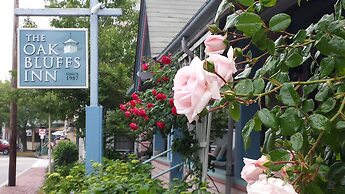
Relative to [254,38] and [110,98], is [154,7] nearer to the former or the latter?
[110,98]

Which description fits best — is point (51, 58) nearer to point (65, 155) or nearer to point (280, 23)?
point (280, 23)

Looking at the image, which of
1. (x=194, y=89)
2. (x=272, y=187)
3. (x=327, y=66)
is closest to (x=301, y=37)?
(x=327, y=66)

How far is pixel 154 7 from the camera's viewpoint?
1139 centimetres

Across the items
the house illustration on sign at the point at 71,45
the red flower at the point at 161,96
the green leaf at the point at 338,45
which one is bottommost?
the red flower at the point at 161,96

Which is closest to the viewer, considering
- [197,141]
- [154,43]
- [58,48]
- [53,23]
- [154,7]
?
[197,141]

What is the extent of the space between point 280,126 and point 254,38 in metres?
0.33

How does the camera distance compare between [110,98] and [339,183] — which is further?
[110,98]

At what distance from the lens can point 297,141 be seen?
1.48m

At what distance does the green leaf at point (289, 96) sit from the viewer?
1560 millimetres

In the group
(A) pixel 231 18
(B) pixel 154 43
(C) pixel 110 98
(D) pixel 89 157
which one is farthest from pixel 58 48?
(C) pixel 110 98

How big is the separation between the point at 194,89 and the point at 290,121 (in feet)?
0.97

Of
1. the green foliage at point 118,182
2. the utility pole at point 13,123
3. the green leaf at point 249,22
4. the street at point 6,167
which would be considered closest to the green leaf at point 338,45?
the green leaf at point 249,22

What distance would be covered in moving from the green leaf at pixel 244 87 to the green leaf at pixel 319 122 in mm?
208

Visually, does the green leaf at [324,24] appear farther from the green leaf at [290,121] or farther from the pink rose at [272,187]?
the pink rose at [272,187]
